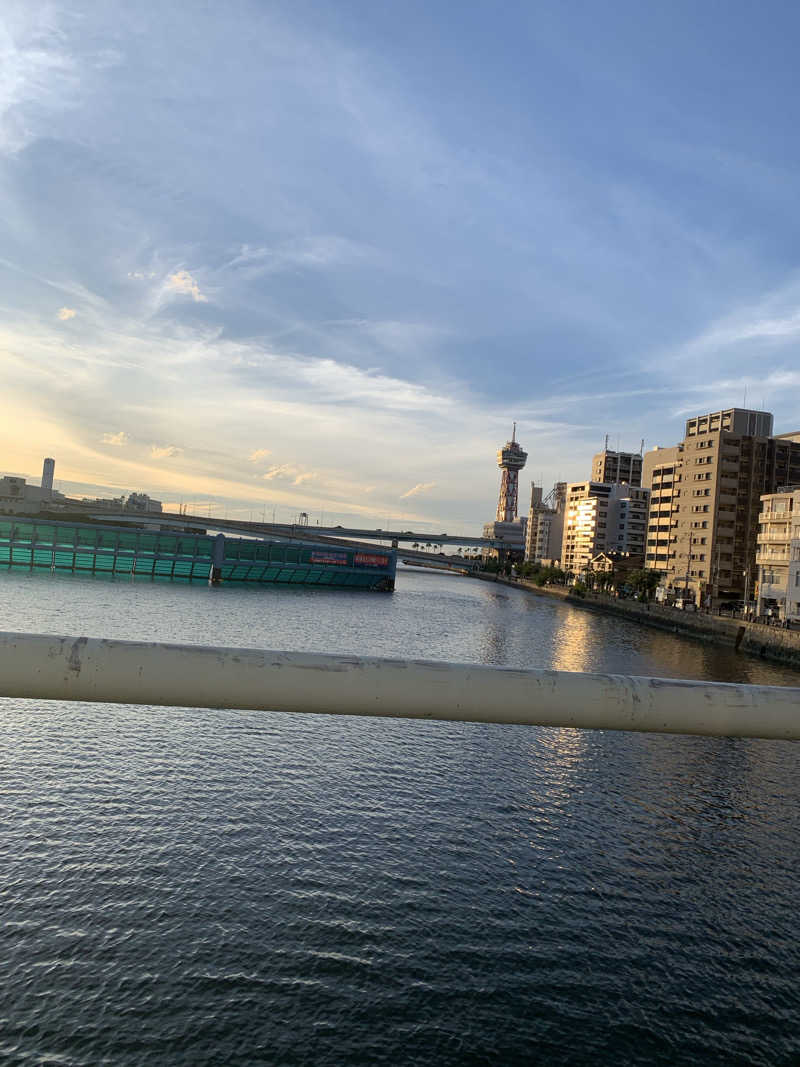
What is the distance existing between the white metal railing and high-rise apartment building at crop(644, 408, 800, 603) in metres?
84.7

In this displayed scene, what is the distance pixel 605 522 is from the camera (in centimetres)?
14188

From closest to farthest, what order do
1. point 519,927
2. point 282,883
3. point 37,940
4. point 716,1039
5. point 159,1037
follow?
point 159,1037
point 716,1039
point 37,940
point 519,927
point 282,883

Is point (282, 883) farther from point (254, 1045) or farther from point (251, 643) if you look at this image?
point (251, 643)

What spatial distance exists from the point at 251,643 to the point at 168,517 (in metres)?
88.7

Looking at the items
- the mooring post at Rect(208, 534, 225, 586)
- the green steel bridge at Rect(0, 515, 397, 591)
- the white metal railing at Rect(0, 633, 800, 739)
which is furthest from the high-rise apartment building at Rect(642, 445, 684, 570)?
the white metal railing at Rect(0, 633, 800, 739)

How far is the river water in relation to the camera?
7.07 m

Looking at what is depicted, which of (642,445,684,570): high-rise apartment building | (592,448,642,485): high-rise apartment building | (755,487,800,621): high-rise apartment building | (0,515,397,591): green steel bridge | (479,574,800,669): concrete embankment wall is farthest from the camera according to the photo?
(592,448,642,485): high-rise apartment building

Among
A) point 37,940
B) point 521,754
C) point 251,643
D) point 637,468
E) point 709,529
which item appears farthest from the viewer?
point 637,468

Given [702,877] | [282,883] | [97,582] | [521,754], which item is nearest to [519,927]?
[282,883]

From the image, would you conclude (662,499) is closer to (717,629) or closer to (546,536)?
(717,629)

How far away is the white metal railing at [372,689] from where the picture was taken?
1.73 meters

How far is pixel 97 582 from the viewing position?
213 feet

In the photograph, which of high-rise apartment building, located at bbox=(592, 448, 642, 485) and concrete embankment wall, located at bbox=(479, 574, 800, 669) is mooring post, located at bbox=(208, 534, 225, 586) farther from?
high-rise apartment building, located at bbox=(592, 448, 642, 485)

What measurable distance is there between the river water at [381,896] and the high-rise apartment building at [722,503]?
69275mm
